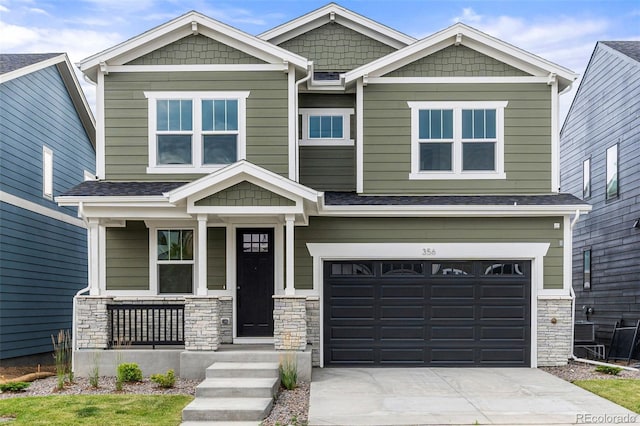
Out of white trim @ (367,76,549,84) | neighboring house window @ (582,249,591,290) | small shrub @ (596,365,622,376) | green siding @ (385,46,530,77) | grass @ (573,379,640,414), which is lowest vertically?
small shrub @ (596,365,622,376)

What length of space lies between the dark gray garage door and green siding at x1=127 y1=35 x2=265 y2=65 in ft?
15.4

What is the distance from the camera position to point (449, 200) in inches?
493

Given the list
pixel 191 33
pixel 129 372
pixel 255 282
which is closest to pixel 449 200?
pixel 255 282

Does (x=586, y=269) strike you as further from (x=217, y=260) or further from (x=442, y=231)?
(x=217, y=260)

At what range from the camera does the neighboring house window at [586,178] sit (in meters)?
18.2

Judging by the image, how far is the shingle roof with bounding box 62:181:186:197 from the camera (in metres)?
11.6

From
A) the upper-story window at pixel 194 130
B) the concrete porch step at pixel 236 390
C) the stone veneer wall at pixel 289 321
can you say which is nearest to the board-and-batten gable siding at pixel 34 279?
the upper-story window at pixel 194 130

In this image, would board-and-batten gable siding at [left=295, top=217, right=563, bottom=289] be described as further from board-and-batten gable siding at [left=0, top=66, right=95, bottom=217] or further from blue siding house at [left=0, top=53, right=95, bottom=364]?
board-and-batten gable siding at [left=0, top=66, right=95, bottom=217]

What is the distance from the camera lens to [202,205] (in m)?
10.9

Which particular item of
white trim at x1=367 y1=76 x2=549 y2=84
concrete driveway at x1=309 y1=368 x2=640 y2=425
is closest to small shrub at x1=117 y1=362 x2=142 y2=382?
concrete driveway at x1=309 y1=368 x2=640 y2=425

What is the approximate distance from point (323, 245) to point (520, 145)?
14.3 ft

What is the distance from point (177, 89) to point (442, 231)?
5792 millimetres

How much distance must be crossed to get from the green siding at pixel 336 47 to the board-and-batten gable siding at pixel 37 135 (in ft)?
19.9

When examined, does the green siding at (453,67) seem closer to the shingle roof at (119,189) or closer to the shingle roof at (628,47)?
A: the shingle roof at (628,47)
